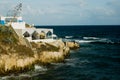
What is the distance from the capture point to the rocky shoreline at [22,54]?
6862 cm

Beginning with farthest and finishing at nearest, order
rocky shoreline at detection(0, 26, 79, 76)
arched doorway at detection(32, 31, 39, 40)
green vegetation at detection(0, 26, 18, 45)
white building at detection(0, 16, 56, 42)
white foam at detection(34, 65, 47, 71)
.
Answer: arched doorway at detection(32, 31, 39, 40) → white building at detection(0, 16, 56, 42) → green vegetation at detection(0, 26, 18, 45) → white foam at detection(34, 65, 47, 71) → rocky shoreline at detection(0, 26, 79, 76)

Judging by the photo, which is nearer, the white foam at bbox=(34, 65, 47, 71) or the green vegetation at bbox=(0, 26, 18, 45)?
the white foam at bbox=(34, 65, 47, 71)

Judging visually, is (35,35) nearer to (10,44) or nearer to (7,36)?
(7,36)

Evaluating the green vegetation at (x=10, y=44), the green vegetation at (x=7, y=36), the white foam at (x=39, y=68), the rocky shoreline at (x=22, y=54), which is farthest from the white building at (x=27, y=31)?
the white foam at (x=39, y=68)

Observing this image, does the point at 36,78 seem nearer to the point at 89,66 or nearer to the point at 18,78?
the point at 18,78

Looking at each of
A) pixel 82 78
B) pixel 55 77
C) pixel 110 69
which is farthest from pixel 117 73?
pixel 55 77

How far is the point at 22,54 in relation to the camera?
238ft

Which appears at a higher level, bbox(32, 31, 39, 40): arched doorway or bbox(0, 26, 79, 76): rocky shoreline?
bbox(32, 31, 39, 40): arched doorway

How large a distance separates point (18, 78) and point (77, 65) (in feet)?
69.2

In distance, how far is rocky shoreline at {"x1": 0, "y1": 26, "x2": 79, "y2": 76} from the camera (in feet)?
225

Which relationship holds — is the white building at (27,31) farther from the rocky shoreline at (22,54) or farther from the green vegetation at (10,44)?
the green vegetation at (10,44)

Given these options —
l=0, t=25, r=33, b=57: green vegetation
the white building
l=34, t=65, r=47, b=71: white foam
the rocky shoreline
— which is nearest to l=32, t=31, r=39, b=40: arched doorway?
the white building

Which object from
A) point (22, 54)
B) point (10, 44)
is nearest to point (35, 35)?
point (10, 44)

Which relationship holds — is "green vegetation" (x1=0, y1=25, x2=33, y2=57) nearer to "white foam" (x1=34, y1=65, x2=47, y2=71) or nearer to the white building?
"white foam" (x1=34, y1=65, x2=47, y2=71)
